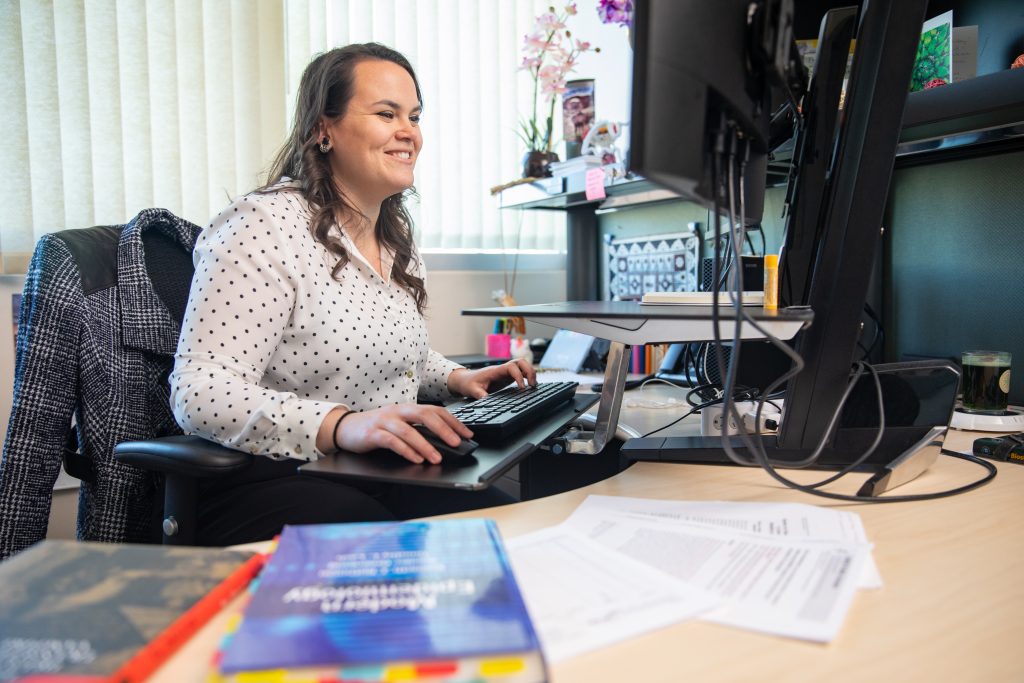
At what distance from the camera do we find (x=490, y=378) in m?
1.33

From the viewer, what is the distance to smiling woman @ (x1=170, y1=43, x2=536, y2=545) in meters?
0.91

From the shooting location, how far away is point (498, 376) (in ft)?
4.32

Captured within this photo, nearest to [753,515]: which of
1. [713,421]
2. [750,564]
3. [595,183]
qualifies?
[750,564]

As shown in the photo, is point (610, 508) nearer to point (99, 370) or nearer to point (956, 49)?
point (99, 370)

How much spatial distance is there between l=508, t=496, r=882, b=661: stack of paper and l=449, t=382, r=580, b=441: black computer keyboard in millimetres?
186

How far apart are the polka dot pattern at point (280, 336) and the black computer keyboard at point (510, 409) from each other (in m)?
0.21

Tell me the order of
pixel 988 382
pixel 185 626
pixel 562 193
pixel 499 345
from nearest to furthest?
1. pixel 185 626
2. pixel 988 382
3. pixel 562 193
4. pixel 499 345

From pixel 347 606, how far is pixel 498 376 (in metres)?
0.92

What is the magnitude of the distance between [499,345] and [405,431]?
147 cm

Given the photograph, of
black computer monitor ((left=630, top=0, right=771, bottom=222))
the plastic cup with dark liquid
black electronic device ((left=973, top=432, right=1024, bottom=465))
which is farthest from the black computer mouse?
the plastic cup with dark liquid

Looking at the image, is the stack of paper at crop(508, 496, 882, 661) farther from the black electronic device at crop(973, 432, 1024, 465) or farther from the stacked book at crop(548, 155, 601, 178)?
the stacked book at crop(548, 155, 601, 178)

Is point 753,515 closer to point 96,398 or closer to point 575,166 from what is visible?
point 96,398

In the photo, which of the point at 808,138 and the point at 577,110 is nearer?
the point at 808,138

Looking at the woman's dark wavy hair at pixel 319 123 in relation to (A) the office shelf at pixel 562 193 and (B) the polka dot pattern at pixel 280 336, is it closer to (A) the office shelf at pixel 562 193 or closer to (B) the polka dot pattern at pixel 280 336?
(B) the polka dot pattern at pixel 280 336
